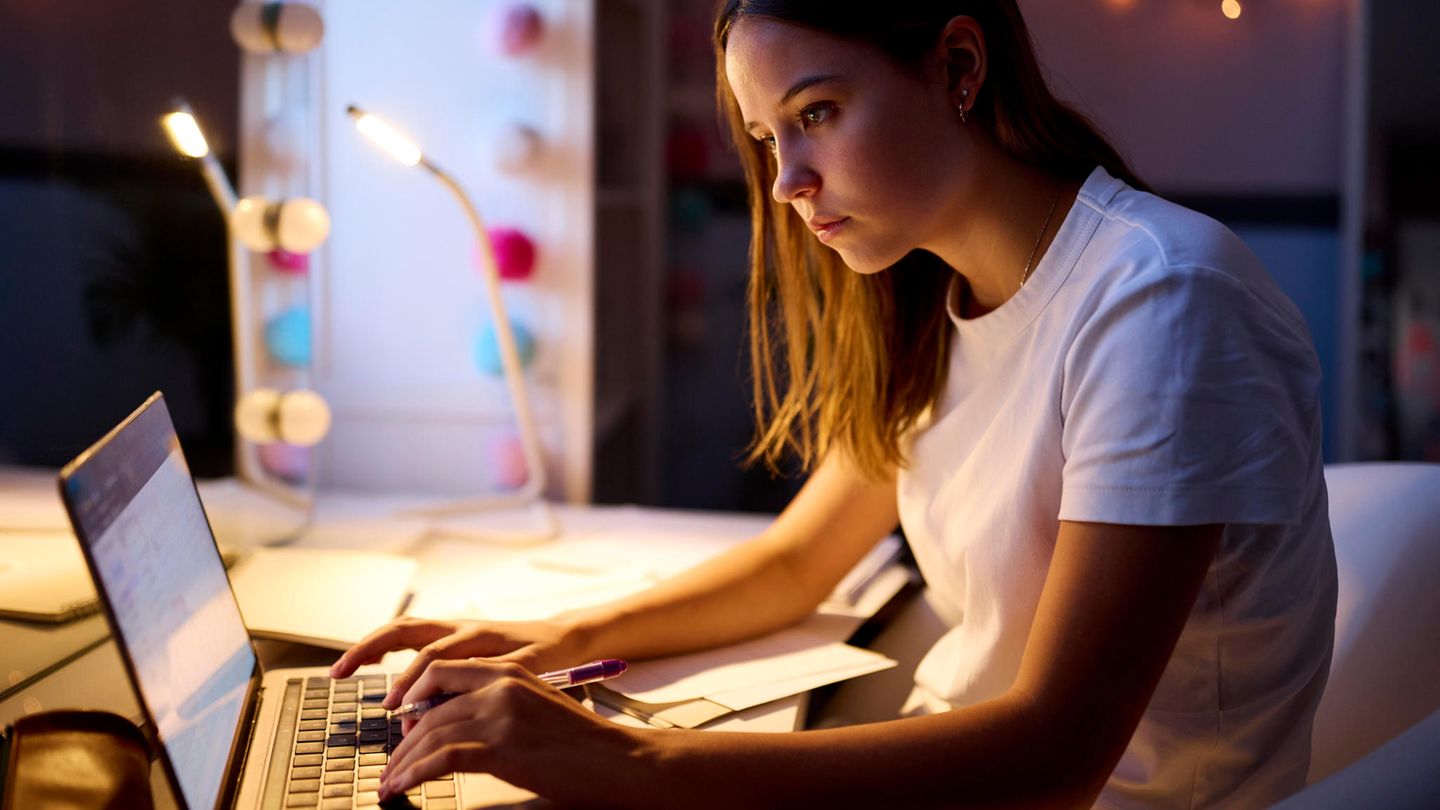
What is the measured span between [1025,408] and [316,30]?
40.8 inches

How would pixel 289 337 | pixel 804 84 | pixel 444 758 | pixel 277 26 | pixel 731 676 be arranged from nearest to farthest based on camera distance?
pixel 444 758 → pixel 804 84 → pixel 731 676 → pixel 277 26 → pixel 289 337

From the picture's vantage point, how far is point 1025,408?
3.05 feet

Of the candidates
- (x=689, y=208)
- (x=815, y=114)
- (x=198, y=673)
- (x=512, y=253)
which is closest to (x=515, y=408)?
(x=512, y=253)

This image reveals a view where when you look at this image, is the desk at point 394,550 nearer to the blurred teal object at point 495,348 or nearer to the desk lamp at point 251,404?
the desk lamp at point 251,404

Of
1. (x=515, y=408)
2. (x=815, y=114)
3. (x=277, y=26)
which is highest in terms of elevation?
(x=277, y=26)

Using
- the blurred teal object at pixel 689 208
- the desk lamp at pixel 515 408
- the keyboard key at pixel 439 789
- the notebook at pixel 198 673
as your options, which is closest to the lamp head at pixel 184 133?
the desk lamp at pixel 515 408

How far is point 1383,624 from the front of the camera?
1048 mm

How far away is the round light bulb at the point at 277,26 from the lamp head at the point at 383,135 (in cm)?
17

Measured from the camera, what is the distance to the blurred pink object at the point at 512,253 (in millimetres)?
1797

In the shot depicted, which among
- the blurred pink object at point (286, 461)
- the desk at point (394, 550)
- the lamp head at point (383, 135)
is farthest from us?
the blurred pink object at point (286, 461)

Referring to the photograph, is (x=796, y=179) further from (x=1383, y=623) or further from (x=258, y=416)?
(x=258, y=416)

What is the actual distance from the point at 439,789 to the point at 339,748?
0.33 feet

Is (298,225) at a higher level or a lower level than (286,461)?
higher

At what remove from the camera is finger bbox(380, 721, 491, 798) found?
71 cm
